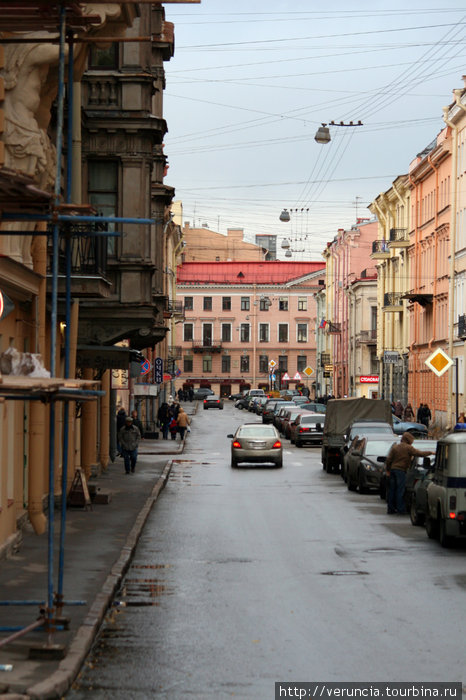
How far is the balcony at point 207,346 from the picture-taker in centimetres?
13700

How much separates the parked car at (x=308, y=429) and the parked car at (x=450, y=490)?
115ft

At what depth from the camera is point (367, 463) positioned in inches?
1195

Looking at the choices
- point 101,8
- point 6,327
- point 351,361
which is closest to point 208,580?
point 6,327

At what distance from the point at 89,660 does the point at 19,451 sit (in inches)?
358

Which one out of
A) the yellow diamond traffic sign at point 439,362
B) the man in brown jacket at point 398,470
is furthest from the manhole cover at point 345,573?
the yellow diamond traffic sign at point 439,362

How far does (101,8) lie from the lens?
43.9 feet

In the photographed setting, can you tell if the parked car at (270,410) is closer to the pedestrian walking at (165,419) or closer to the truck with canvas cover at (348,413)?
the pedestrian walking at (165,419)

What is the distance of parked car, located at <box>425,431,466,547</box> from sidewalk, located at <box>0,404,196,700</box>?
15.1ft

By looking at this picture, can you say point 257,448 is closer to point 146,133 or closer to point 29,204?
point 146,133

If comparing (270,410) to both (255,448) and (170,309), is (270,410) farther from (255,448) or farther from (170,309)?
(255,448)

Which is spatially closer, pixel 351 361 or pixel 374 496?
pixel 374 496

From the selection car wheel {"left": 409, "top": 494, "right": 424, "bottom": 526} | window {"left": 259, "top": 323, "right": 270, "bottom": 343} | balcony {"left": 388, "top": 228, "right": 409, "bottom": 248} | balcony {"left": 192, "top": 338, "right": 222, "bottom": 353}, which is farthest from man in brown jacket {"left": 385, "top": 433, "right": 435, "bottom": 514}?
window {"left": 259, "top": 323, "right": 270, "bottom": 343}

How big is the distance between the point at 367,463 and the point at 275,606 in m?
16.8

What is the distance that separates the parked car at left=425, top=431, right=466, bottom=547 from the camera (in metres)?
18.4
